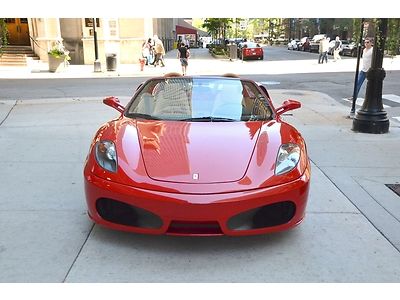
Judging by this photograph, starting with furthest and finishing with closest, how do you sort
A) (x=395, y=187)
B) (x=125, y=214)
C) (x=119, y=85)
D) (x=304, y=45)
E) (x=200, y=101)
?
(x=304, y=45), (x=119, y=85), (x=395, y=187), (x=200, y=101), (x=125, y=214)

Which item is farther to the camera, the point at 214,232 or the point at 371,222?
the point at 371,222

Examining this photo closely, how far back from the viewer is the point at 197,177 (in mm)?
3199

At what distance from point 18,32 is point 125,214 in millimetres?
27594

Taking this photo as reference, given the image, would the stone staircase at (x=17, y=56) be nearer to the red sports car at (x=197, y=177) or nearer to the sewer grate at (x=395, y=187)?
the red sports car at (x=197, y=177)

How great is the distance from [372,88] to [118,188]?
223 inches

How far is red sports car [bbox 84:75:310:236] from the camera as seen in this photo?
3104 millimetres

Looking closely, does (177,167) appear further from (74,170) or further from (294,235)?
(74,170)

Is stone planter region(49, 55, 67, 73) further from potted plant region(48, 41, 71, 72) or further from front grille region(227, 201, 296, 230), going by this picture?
front grille region(227, 201, 296, 230)

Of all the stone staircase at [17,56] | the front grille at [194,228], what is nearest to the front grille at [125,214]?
the front grille at [194,228]

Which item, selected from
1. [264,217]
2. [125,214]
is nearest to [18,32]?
[125,214]

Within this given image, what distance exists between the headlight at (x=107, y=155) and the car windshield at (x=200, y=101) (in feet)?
2.22

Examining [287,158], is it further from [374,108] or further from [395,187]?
[374,108]
